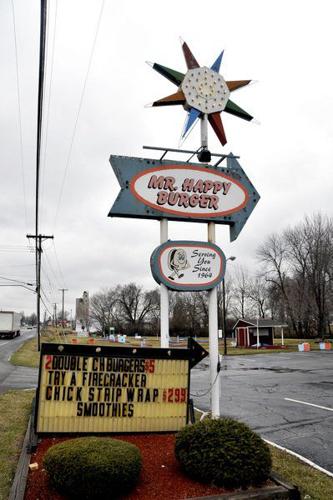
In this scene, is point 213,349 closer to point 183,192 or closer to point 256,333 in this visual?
point 183,192

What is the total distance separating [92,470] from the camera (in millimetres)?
4035

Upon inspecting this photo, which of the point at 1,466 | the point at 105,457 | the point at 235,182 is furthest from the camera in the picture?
the point at 235,182

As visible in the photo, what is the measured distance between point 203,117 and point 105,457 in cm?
637

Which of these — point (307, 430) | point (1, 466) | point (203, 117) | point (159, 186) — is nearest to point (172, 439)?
point (1, 466)

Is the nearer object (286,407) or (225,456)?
(225,456)

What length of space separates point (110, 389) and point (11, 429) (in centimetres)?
280

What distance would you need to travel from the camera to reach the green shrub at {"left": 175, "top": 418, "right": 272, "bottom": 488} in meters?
4.39

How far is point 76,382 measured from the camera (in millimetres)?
6117

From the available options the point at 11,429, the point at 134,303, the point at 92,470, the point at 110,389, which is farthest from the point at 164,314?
the point at 134,303

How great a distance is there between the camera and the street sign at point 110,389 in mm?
6031

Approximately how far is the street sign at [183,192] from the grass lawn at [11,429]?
416 centimetres

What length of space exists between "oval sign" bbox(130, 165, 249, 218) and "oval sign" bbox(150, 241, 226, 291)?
0.68m

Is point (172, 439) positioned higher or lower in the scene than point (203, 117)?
lower

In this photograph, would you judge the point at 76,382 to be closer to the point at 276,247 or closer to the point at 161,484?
the point at 161,484
